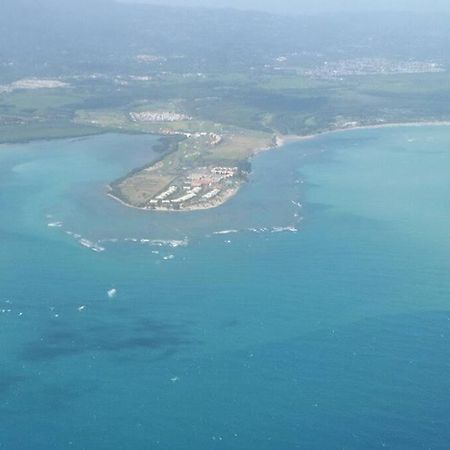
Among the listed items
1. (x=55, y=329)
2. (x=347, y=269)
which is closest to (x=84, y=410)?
(x=55, y=329)

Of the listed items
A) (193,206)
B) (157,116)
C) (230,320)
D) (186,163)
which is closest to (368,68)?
(157,116)

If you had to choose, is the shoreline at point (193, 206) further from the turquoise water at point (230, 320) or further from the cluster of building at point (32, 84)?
the cluster of building at point (32, 84)

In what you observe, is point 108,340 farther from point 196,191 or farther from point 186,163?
point 186,163

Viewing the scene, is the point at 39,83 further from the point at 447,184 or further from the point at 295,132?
the point at 447,184

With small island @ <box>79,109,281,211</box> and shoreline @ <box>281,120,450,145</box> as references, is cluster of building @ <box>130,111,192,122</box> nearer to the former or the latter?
small island @ <box>79,109,281,211</box>

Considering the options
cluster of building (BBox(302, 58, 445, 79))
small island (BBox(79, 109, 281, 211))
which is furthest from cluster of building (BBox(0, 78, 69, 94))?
cluster of building (BBox(302, 58, 445, 79))

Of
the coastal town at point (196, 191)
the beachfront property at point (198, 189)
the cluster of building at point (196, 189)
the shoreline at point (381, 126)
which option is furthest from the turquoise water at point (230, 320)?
the shoreline at point (381, 126)
